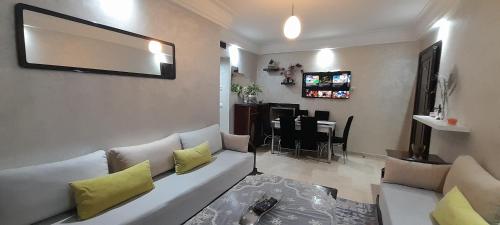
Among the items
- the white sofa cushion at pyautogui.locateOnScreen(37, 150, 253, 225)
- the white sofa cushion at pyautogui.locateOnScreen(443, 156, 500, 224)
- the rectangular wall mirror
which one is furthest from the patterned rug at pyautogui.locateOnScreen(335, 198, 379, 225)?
the rectangular wall mirror

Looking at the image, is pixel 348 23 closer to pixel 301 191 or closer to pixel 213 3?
pixel 213 3

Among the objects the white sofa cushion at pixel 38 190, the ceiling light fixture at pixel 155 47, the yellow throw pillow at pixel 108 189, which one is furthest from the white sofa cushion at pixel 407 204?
the ceiling light fixture at pixel 155 47

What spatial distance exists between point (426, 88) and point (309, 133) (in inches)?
75.7

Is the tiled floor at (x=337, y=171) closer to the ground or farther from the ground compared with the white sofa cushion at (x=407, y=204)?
closer to the ground

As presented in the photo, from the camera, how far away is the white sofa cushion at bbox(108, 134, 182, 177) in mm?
1918

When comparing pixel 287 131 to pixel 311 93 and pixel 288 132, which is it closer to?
pixel 288 132

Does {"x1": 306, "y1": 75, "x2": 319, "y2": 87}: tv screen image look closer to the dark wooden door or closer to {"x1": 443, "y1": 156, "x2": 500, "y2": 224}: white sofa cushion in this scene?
the dark wooden door

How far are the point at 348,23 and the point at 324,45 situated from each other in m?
1.01

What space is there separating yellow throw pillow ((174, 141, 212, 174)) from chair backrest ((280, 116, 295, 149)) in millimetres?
2083

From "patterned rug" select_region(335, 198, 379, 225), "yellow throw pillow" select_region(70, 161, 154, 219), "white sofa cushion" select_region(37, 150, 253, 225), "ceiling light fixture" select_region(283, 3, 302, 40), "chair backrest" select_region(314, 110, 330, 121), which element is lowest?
"patterned rug" select_region(335, 198, 379, 225)

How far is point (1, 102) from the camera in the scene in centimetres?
142

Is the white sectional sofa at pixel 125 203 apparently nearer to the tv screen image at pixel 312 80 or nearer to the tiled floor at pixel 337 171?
the tiled floor at pixel 337 171

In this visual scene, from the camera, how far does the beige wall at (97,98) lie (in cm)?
147

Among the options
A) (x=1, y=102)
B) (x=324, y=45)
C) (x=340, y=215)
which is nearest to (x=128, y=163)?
(x=1, y=102)
